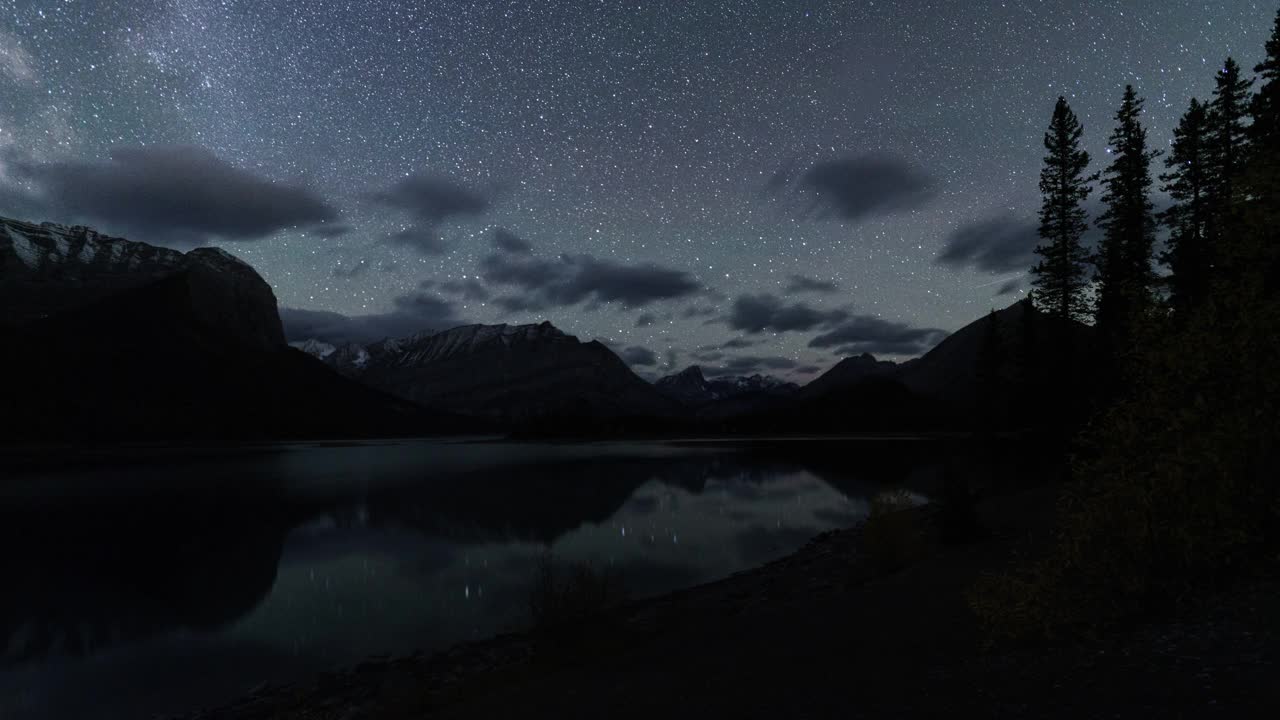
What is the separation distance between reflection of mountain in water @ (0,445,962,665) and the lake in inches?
5.6

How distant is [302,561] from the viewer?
2934cm

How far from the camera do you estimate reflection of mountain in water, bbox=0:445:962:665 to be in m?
21.1

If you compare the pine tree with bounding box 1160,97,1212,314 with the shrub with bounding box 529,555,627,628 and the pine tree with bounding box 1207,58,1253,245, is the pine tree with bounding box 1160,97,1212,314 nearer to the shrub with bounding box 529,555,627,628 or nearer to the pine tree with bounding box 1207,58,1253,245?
the pine tree with bounding box 1207,58,1253,245

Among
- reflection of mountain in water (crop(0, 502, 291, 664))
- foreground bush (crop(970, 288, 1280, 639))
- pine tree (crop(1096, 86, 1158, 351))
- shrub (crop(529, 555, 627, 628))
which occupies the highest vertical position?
pine tree (crop(1096, 86, 1158, 351))

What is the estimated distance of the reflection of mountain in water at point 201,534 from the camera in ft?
69.4

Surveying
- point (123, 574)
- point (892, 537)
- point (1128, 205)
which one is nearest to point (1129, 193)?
point (1128, 205)

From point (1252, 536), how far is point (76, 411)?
26729cm

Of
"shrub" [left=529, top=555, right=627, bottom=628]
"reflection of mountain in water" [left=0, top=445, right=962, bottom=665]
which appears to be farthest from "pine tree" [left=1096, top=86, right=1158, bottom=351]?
"shrub" [left=529, top=555, right=627, bottom=628]

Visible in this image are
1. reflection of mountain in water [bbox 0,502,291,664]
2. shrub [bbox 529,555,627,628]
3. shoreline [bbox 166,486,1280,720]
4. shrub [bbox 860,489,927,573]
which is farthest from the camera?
reflection of mountain in water [bbox 0,502,291,664]

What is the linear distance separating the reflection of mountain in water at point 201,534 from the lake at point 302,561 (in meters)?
0.14

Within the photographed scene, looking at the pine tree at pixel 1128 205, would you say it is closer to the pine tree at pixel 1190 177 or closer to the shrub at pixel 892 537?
the pine tree at pixel 1190 177

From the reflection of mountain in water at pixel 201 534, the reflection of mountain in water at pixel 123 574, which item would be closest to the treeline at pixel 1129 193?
the reflection of mountain in water at pixel 201 534

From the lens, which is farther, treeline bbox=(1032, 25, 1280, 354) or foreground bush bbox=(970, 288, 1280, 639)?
treeline bbox=(1032, 25, 1280, 354)

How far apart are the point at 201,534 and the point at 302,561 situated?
12248mm
